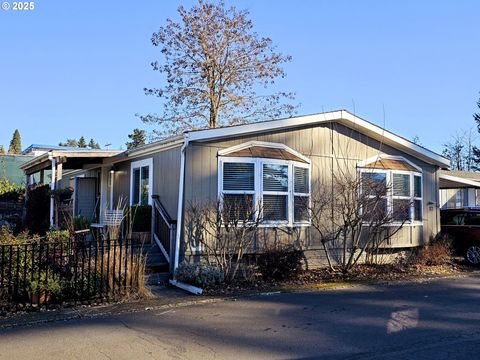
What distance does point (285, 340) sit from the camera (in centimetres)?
619

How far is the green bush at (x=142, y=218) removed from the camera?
12453 millimetres

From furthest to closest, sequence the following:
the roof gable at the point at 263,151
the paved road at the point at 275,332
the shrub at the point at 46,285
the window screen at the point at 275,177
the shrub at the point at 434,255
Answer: the shrub at the point at 434,255 → the window screen at the point at 275,177 → the roof gable at the point at 263,151 → the shrub at the point at 46,285 → the paved road at the point at 275,332

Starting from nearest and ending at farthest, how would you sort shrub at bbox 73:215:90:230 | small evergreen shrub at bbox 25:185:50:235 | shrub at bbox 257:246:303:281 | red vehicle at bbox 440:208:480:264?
shrub at bbox 257:246:303:281, shrub at bbox 73:215:90:230, red vehicle at bbox 440:208:480:264, small evergreen shrub at bbox 25:185:50:235

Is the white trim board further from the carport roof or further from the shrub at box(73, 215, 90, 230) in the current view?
the shrub at box(73, 215, 90, 230)

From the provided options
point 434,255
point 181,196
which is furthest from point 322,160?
point 181,196

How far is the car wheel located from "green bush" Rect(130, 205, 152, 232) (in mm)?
9796

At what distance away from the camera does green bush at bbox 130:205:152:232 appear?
1245cm

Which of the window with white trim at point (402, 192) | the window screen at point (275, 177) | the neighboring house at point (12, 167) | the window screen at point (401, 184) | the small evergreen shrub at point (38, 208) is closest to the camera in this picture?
the window screen at point (275, 177)

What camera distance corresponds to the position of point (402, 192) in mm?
14344

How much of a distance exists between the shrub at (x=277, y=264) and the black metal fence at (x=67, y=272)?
2.86 meters

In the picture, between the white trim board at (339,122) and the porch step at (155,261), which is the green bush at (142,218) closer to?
the porch step at (155,261)

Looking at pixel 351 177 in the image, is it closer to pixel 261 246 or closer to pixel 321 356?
pixel 261 246

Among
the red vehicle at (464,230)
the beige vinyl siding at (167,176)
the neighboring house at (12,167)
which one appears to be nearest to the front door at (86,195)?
the beige vinyl siding at (167,176)

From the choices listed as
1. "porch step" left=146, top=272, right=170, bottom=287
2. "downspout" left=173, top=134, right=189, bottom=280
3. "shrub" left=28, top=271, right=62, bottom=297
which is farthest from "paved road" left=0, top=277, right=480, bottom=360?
"downspout" left=173, top=134, right=189, bottom=280
